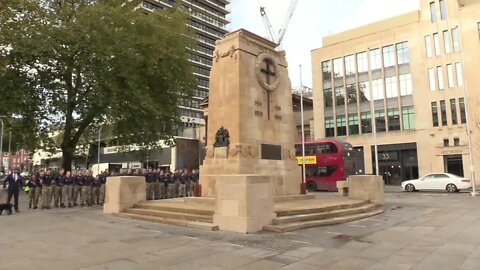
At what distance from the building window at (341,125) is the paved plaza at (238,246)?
1492 inches

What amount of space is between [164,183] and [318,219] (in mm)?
12132

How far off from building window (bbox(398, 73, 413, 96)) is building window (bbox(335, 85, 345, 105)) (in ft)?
24.1

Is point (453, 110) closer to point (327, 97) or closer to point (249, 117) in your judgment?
point (327, 97)

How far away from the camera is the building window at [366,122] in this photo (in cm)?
4774

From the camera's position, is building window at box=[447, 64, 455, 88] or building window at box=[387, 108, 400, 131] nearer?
building window at box=[447, 64, 455, 88]

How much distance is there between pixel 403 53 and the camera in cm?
4619

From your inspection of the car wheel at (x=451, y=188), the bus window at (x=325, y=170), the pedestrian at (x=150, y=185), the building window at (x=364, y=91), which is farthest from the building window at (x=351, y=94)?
the pedestrian at (x=150, y=185)

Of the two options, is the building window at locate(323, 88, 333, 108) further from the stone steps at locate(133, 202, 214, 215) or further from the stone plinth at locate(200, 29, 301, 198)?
the stone steps at locate(133, 202, 214, 215)

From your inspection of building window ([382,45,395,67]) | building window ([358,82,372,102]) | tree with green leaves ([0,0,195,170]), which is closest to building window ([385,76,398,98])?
building window ([382,45,395,67])

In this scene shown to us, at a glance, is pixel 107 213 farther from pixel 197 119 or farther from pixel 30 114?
pixel 197 119

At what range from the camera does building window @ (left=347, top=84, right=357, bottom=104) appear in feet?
163

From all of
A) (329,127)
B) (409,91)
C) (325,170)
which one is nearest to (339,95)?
(329,127)

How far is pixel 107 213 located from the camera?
1538 centimetres

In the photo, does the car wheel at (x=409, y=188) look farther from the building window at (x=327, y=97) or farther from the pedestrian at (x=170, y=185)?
the building window at (x=327, y=97)
